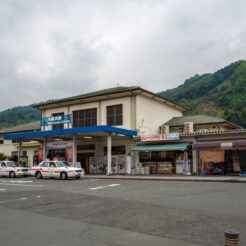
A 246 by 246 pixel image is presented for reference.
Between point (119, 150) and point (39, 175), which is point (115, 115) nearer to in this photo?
point (119, 150)

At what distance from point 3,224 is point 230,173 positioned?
80.2ft

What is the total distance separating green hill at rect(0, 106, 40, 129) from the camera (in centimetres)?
7762

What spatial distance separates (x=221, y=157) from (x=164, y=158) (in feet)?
18.9

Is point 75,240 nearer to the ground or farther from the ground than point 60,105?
nearer to the ground

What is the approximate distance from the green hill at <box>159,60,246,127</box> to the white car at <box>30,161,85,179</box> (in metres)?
33.8

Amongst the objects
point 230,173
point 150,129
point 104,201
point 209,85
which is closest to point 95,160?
point 150,129

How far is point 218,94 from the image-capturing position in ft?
220

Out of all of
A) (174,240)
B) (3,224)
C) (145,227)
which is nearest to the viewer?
(174,240)

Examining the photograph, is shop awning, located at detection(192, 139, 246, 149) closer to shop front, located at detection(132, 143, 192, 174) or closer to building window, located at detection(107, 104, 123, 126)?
shop front, located at detection(132, 143, 192, 174)

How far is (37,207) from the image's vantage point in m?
12.1

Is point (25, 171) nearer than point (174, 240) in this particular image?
No

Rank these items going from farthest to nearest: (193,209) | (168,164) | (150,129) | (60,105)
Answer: (60,105) < (150,129) < (168,164) < (193,209)

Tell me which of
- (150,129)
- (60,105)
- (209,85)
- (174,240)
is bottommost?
(174,240)

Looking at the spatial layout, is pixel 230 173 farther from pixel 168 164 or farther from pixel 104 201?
pixel 104 201
